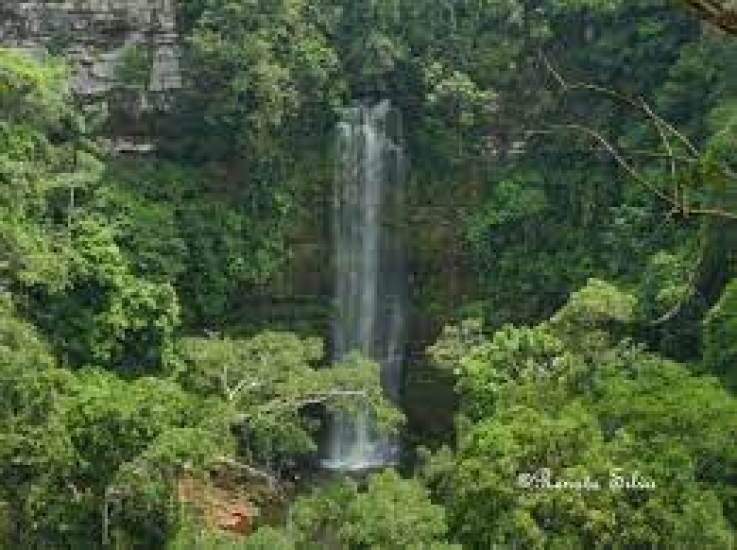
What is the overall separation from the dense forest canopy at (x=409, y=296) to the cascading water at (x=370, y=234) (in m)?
0.28

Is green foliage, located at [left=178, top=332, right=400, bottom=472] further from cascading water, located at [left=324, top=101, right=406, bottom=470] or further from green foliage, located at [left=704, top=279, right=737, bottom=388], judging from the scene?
cascading water, located at [left=324, top=101, right=406, bottom=470]

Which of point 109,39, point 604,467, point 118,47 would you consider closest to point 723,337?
point 604,467

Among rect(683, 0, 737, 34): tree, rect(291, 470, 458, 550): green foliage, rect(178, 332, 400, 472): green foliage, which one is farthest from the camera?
rect(178, 332, 400, 472): green foliage

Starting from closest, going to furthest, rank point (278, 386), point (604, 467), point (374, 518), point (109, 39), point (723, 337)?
1. point (604, 467)
2. point (374, 518)
3. point (723, 337)
4. point (278, 386)
5. point (109, 39)

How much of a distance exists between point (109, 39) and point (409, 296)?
290 inches

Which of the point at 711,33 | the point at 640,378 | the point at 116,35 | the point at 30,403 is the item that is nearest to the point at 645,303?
the point at 640,378

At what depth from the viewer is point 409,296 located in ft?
76.7

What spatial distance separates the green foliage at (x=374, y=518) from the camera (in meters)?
12.0

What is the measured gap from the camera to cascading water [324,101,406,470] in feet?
76.1

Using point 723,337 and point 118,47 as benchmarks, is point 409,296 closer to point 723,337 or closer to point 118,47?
point 118,47

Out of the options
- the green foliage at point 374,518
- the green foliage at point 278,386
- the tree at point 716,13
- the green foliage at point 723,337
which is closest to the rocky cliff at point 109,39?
the green foliage at point 278,386

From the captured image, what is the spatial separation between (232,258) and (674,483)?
40.3 feet

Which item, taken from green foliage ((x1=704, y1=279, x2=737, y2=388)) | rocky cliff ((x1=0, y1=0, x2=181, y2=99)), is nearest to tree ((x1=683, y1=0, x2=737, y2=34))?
green foliage ((x1=704, y1=279, x2=737, y2=388))

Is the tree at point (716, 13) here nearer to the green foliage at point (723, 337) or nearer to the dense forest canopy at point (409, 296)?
the dense forest canopy at point (409, 296)
